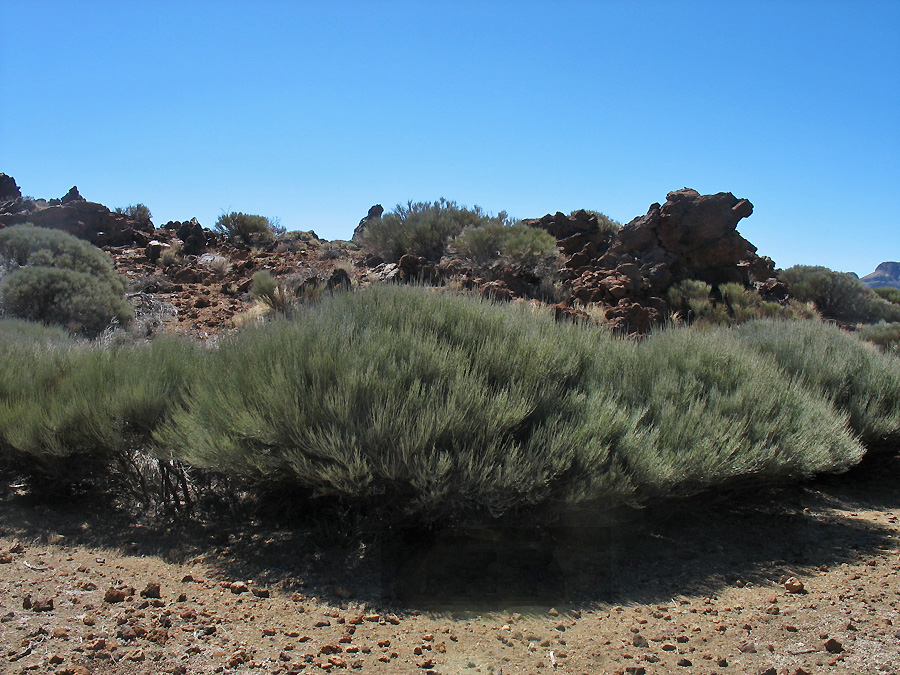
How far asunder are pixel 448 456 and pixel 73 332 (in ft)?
31.6

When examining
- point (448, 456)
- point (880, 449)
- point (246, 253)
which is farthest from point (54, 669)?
point (246, 253)

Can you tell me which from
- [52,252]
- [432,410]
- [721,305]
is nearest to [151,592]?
[432,410]

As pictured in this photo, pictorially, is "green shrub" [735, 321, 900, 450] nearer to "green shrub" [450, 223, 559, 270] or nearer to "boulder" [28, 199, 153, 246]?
"green shrub" [450, 223, 559, 270]

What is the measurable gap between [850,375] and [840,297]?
15357mm

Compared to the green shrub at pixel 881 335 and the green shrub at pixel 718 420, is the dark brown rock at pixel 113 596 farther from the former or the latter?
the green shrub at pixel 881 335

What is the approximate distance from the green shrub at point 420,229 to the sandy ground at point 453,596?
13131 millimetres

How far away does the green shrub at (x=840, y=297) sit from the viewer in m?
21.4

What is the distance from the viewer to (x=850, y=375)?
884 cm

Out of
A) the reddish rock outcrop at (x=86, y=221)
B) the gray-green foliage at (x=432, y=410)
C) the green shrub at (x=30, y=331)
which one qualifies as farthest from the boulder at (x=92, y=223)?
the gray-green foliage at (x=432, y=410)

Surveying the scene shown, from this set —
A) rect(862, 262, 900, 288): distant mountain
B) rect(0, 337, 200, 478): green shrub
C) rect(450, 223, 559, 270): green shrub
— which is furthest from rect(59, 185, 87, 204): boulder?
rect(862, 262, 900, 288): distant mountain

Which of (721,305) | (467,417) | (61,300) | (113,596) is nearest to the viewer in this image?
(113,596)

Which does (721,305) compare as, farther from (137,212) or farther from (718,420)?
(137,212)

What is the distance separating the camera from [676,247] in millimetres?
17000

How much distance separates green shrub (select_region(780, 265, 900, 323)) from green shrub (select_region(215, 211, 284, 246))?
17.3 metres
